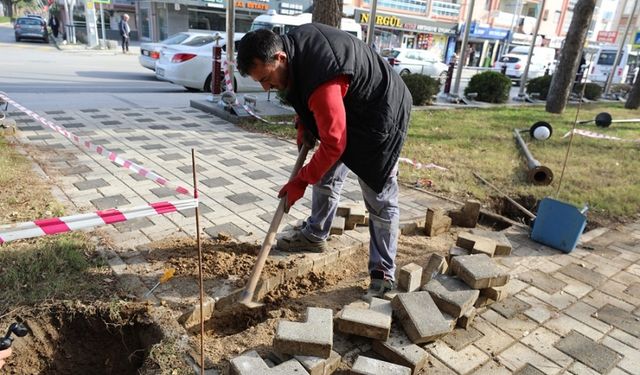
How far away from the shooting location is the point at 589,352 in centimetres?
259

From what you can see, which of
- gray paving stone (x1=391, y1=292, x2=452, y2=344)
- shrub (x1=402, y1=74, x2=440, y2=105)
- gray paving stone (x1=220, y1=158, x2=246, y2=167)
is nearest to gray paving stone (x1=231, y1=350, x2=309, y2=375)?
gray paving stone (x1=391, y1=292, x2=452, y2=344)

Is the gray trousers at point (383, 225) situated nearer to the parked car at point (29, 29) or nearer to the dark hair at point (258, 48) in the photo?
the dark hair at point (258, 48)

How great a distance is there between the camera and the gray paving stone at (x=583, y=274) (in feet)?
11.2

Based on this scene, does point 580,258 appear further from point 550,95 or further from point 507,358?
point 550,95

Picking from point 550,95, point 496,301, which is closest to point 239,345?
point 496,301

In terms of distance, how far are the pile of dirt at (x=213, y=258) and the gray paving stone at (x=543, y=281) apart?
1.82 m

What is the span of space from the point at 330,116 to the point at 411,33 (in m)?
37.9

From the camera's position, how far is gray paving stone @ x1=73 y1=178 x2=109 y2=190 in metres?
4.41

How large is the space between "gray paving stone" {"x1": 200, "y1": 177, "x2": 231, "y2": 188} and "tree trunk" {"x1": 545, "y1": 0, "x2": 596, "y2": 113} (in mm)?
11445

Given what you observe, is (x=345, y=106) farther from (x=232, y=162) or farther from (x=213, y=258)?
(x=232, y=162)

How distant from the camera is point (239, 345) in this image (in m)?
2.42

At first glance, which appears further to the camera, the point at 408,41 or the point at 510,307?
the point at 408,41

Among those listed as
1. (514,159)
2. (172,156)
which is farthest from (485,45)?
(172,156)

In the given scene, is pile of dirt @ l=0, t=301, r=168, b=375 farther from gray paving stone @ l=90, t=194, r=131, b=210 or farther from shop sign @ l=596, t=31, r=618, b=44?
shop sign @ l=596, t=31, r=618, b=44
